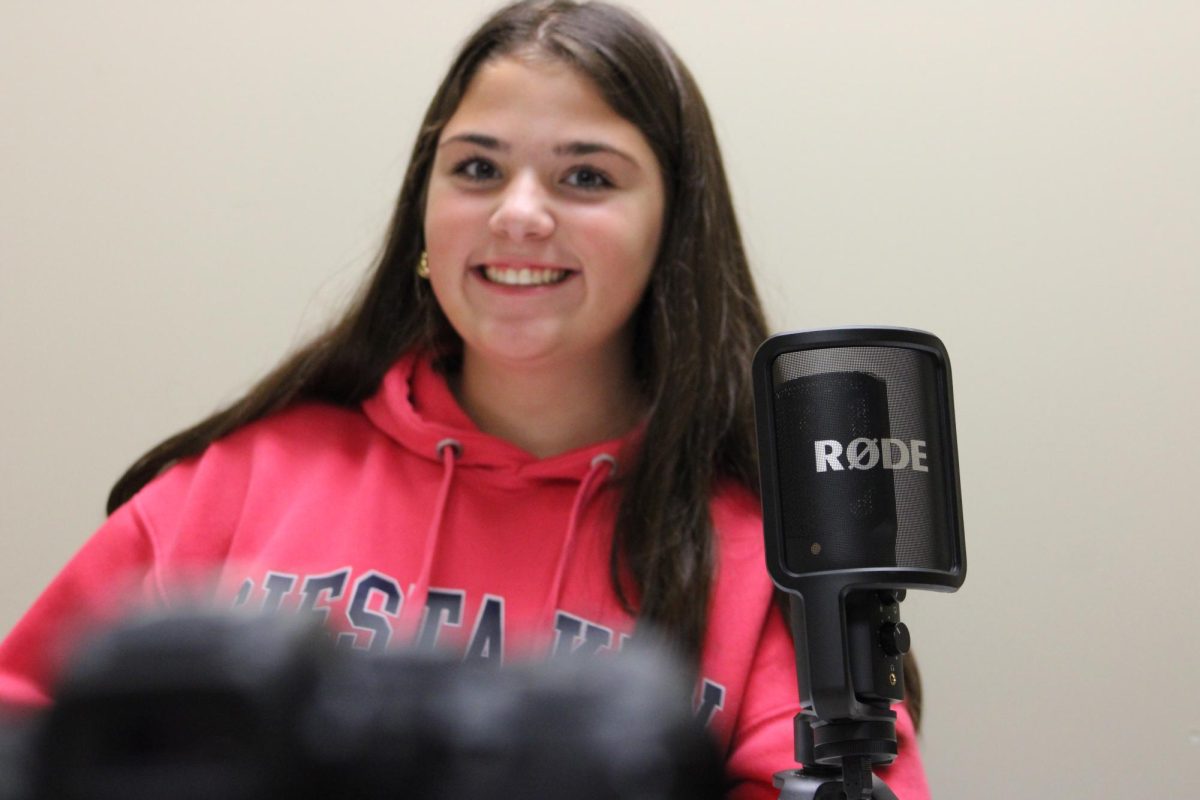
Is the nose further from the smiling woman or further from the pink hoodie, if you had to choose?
the pink hoodie

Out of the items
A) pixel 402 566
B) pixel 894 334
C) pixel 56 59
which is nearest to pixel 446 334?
pixel 402 566

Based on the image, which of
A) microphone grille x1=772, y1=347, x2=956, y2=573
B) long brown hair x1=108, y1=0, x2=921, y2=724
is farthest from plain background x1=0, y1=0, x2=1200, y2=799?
microphone grille x1=772, y1=347, x2=956, y2=573

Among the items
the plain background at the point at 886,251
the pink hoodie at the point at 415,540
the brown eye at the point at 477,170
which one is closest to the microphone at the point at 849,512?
the pink hoodie at the point at 415,540

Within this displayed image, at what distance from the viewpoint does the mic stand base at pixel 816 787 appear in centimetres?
62

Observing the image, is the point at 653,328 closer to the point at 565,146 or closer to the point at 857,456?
the point at 565,146

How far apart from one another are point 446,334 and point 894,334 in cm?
101

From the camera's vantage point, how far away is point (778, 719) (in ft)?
4.19

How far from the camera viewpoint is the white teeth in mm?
1459

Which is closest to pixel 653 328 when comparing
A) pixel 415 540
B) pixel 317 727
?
pixel 415 540

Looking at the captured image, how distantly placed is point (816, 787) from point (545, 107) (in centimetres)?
95

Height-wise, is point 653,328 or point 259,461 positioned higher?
point 653,328

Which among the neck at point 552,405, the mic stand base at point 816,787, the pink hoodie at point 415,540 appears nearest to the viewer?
the mic stand base at point 816,787

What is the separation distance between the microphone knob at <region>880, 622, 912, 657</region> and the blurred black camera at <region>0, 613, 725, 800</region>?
1.18 feet

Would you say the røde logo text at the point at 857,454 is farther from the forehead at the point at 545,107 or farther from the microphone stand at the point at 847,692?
the forehead at the point at 545,107
